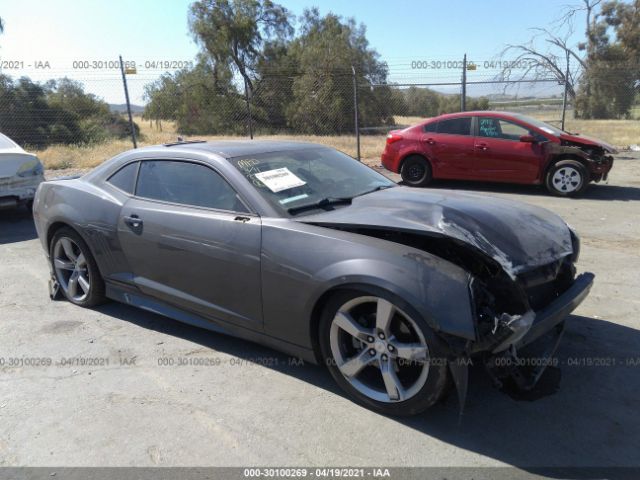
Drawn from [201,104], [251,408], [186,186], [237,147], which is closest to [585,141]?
[237,147]

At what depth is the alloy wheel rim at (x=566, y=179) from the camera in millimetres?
8656

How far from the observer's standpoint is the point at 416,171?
398 inches

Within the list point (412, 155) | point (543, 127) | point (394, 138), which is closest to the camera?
point (543, 127)

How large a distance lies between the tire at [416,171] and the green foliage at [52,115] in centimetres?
1334

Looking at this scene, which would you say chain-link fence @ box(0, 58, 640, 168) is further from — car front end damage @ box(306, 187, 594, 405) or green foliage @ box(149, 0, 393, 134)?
car front end damage @ box(306, 187, 594, 405)

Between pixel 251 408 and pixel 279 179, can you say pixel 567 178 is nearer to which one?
pixel 279 179

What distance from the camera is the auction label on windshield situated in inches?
134

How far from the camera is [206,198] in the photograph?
11.6ft

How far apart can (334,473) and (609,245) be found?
4935 millimetres

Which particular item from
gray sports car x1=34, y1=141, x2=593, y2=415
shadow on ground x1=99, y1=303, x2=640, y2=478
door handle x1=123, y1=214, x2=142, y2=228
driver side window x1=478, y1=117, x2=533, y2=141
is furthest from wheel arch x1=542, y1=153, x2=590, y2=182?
door handle x1=123, y1=214, x2=142, y2=228

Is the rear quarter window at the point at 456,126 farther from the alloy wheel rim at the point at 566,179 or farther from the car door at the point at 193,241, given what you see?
the car door at the point at 193,241

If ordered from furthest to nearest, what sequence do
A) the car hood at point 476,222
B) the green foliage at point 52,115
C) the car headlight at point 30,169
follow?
the green foliage at point 52,115
the car headlight at point 30,169
the car hood at point 476,222

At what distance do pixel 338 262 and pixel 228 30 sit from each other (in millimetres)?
32004

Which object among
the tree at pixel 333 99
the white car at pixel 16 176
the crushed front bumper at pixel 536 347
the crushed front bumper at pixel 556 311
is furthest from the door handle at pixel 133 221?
the tree at pixel 333 99
